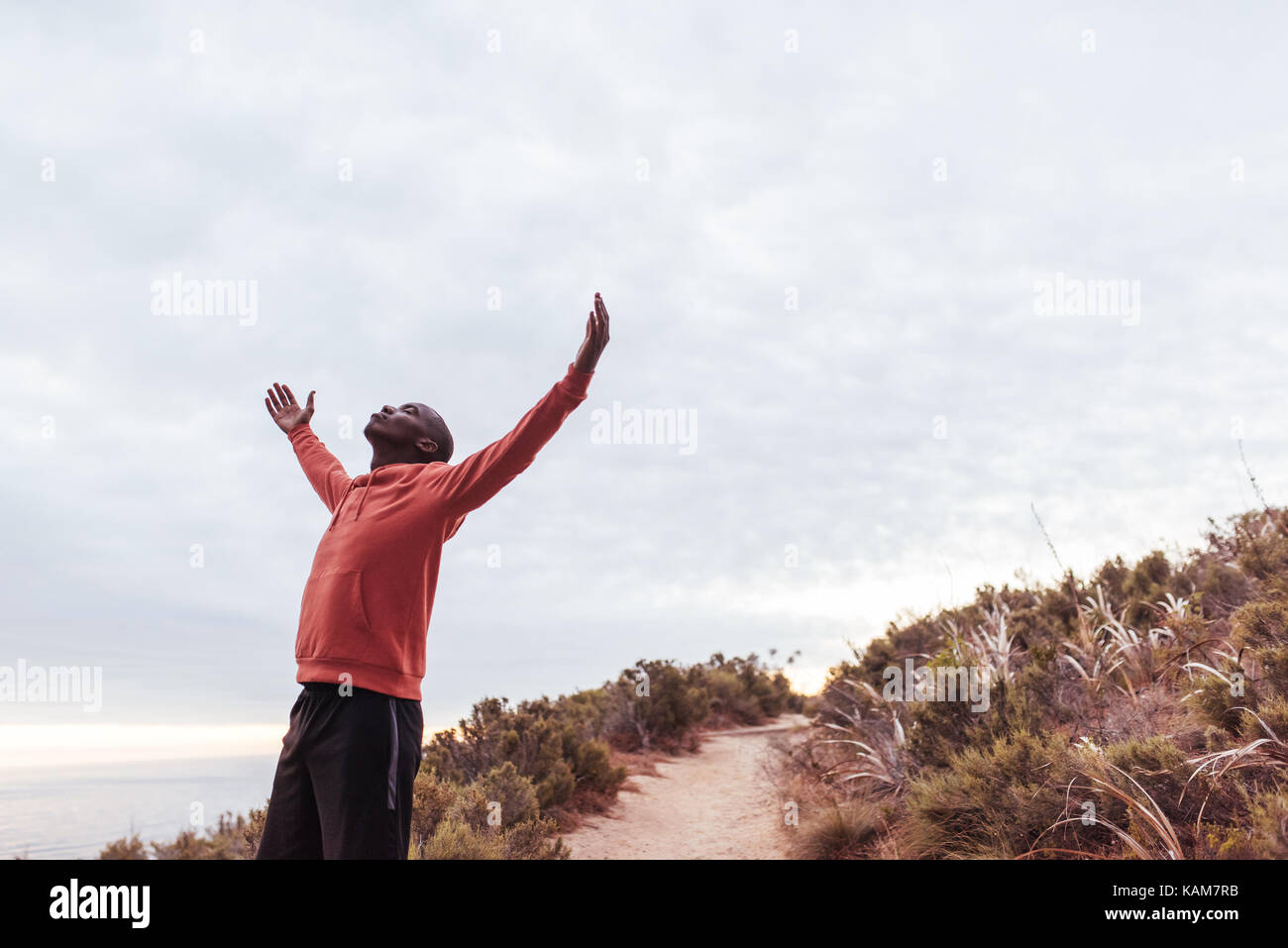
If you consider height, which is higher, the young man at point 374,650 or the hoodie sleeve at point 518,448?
the hoodie sleeve at point 518,448

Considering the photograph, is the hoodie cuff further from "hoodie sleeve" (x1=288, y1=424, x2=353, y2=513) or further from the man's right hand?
the man's right hand

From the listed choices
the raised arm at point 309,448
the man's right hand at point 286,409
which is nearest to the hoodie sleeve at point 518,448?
the raised arm at point 309,448

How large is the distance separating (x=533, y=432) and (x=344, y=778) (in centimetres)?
126

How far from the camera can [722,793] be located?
9.96 m

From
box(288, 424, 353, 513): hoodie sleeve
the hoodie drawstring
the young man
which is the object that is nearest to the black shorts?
the young man

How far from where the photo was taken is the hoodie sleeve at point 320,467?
11.5 feet

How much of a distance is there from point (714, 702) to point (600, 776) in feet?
24.8

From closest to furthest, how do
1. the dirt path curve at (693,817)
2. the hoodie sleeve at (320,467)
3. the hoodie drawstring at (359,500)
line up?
the hoodie drawstring at (359,500) < the hoodie sleeve at (320,467) < the dirt path curve at (693,817)

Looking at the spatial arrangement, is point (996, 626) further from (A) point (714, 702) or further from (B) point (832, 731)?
(A) point (714, 702)

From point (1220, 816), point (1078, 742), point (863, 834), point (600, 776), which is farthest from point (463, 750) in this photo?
point (1220, 816)

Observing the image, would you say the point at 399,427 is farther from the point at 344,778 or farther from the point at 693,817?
the point at 693,817

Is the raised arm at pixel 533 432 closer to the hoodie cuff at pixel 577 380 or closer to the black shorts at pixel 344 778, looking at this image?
the hoodie cuff at pixel 577 380

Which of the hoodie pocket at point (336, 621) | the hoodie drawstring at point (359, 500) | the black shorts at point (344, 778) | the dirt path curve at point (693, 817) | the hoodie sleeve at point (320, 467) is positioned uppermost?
the hoodie sleeve at point (320, 467)

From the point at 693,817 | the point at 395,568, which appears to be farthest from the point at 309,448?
the point at 693,817
